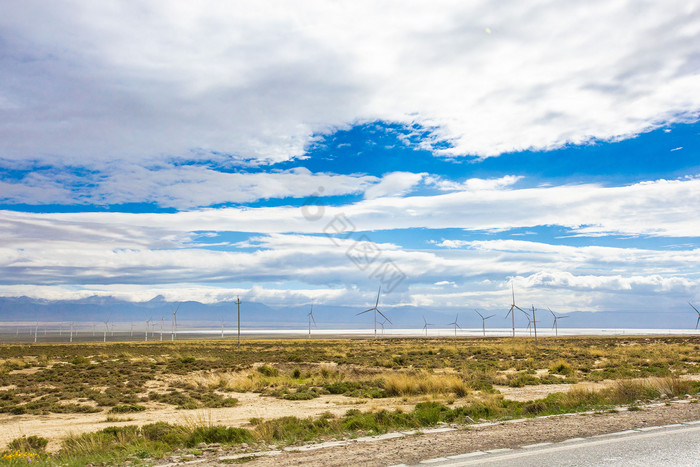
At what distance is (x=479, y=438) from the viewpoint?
11266mm

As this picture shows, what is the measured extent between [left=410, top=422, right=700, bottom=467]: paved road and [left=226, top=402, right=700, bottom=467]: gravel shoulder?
0.60m

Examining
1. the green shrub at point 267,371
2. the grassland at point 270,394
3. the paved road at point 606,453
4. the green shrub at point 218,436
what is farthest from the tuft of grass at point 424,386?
the green shrub at point 267,371

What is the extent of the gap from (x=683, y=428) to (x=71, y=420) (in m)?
20.5

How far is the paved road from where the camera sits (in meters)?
8.40

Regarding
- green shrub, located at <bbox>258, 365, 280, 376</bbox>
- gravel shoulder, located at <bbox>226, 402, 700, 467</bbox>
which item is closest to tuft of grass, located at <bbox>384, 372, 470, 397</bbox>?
gravel shoulder, located at <bbox>226, 402, 700, 467</bbox>

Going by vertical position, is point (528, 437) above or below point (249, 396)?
above

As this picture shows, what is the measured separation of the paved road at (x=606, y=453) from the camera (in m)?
8.40

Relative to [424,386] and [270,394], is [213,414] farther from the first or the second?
[424,386]

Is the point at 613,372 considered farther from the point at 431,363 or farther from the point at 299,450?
the point at 299,450

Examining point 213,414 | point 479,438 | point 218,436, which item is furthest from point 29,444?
point 479,438

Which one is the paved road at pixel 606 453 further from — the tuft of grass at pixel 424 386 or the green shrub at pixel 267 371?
the green shrub at pixel 267 371

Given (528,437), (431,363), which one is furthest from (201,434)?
(431,363)

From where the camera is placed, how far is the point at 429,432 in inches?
499

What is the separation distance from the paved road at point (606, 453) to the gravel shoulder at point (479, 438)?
60 cm
